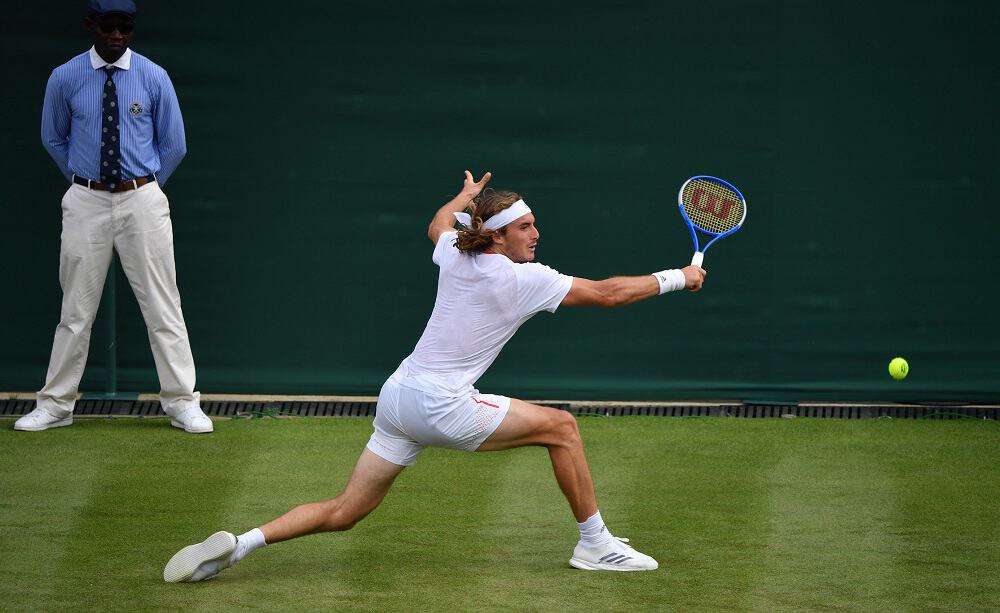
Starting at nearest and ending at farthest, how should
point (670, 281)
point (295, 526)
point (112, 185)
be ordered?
point (295, 526) → point (670, 281) → point (112, 185)

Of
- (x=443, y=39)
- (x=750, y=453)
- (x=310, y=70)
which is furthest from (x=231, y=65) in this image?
(x=750, y=453)

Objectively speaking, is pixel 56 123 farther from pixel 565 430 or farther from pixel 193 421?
pixel 565 430

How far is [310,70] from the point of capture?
7.69m

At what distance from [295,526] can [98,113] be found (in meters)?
2.94

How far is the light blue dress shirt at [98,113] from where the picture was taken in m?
6.70

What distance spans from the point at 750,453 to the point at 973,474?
1016 millimetres

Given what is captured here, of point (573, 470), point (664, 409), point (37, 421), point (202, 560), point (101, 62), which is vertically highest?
point (101, 62)

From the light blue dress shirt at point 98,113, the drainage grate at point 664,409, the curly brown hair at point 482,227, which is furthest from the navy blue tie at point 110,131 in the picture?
the curly brown hair at point 482,227

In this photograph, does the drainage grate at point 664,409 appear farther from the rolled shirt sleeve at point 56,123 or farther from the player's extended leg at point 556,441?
the player's extended leg at point 556,441

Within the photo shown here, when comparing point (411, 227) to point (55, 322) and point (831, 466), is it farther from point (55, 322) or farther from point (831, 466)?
point (831, 466)

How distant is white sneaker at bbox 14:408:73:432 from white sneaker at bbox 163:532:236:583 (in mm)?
2732

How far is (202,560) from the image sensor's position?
4441 mm

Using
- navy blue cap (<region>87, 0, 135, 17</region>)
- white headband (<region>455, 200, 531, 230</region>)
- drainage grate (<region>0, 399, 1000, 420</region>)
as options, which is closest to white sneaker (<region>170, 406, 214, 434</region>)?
drainage grate (<region>0, 399, 1000, 420</region>)

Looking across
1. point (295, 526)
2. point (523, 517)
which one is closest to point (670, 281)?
point (523, 517)
